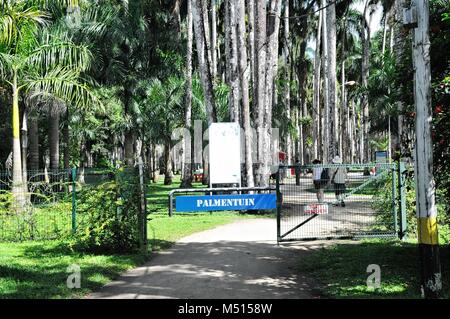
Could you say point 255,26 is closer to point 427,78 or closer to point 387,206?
point 387,206

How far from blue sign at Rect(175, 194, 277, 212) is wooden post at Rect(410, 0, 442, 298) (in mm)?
5466

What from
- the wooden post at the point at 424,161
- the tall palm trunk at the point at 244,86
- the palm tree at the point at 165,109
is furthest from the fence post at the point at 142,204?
the palm tree at the point at 165,109

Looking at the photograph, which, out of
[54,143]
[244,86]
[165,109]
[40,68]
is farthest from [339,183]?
[165,109]

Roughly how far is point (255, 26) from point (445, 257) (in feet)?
39.7

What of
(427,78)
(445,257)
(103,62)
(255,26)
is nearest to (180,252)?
(445,257)

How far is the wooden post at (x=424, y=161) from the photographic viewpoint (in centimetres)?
648

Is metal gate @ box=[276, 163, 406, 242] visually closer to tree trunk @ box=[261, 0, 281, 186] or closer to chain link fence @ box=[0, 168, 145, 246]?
chain link fence @ box=[0, 168, 145, 246]

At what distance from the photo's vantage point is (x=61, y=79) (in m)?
14.6

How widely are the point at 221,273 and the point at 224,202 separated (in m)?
3.39

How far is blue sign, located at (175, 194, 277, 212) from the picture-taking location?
38.5 feet

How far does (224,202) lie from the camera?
11.8 meters

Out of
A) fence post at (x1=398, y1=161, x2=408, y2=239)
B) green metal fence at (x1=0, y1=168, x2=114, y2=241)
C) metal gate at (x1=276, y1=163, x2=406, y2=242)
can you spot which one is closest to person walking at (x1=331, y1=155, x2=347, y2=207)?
metal gate at (x1=276, y1=163, x2=406, y2=242)

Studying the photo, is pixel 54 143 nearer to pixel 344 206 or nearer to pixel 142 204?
pixel 142 204

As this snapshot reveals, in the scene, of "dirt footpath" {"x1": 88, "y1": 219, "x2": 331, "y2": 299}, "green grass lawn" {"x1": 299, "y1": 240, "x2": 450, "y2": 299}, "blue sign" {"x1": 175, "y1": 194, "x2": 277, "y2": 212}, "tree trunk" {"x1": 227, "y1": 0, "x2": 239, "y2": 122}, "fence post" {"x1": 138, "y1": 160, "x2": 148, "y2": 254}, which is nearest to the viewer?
"green grass lawn" {"x1": 299, "y1": 240, "x2": 450, "y2": 299}
